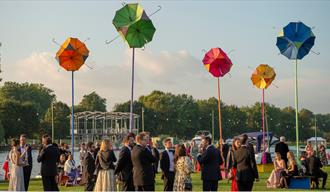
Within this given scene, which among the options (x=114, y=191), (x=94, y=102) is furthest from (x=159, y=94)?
(x=114, y=191)

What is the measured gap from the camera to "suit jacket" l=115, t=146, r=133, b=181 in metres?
14.8

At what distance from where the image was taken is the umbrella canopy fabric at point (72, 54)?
85.1 feet

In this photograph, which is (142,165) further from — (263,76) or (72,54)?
(263,76)

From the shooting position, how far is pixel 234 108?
487 ft

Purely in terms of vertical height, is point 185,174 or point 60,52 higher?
point 60,52

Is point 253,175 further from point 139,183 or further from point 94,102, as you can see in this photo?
point 94,102

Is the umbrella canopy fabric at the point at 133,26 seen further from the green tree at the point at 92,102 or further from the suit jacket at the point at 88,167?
the green tree at the point at 92,102

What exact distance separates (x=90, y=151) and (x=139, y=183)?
568cm

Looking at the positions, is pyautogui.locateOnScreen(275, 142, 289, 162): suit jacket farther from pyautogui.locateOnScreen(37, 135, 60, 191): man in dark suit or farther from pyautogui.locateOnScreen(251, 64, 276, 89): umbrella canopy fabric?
pyautogui.locateOnScreen(37, 135, 60, 191): man in dark suit

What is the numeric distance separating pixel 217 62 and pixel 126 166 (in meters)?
13.9

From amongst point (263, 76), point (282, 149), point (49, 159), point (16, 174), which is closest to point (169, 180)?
point (49, 159)

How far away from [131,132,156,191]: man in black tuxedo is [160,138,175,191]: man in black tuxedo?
242 centimetres

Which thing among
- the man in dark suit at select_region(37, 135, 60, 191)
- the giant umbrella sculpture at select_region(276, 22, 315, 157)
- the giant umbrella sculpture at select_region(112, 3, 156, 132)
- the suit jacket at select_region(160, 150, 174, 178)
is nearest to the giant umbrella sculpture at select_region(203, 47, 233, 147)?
the giant umbrella sculpture at select_region(276, 22, 315, 157)

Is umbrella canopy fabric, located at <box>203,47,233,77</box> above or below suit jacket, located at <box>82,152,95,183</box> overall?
above
